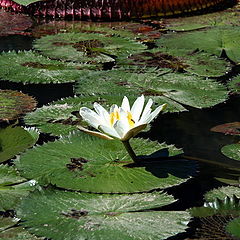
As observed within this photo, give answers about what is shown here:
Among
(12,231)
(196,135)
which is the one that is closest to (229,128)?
(196,135)

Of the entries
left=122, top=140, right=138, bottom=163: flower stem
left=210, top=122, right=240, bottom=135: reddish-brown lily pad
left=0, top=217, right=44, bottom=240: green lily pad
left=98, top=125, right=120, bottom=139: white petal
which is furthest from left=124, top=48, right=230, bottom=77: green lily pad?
left=0, top=217, right=44, bottom=240: green lily pad

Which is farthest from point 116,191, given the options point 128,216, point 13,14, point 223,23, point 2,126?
point 13,14

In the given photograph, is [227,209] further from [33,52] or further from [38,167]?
[33,52]

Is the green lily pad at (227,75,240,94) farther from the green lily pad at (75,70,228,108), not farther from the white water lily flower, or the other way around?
the white water lily flower

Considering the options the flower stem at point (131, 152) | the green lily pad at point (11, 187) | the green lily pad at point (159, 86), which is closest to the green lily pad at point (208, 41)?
the green lily pad at point (159, 86)

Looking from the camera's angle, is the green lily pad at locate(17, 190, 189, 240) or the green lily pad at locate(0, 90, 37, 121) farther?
the green lily pad at locate(0, 90, 37, 121)

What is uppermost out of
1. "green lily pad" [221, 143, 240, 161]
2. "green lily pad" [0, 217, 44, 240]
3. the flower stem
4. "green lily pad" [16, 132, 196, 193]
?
the flower stem
